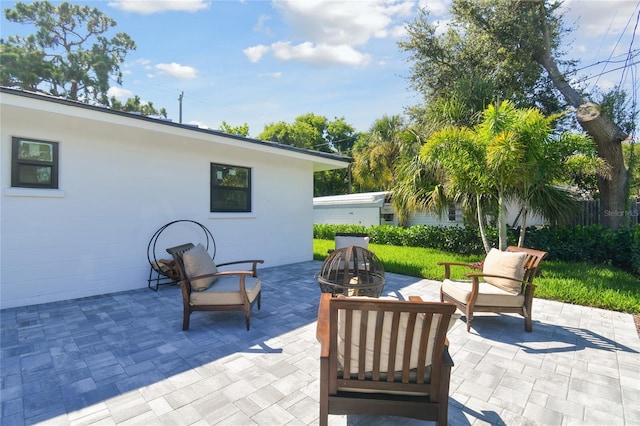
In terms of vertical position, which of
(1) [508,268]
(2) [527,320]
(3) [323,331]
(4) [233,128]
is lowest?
(2) [527,320]

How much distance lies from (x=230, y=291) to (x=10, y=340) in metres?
2.44

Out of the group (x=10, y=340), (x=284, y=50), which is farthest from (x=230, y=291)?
(x=284, y=50)

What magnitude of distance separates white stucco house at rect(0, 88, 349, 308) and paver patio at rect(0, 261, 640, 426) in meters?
0.80

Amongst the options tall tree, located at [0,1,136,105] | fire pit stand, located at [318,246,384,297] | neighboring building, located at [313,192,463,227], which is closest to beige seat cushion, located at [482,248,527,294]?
fire pit stand, located at [318,246,384,297]

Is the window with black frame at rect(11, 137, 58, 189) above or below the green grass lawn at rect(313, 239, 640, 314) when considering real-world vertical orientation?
above

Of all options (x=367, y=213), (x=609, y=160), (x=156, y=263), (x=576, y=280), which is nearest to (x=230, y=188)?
(x=156, y=263)

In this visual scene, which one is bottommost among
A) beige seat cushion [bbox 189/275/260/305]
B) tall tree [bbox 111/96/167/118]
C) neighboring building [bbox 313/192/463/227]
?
beige seat cushion [bbox 189/275/260/305]

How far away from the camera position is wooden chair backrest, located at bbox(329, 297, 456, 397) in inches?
73.2

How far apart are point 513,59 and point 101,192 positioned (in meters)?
11.9

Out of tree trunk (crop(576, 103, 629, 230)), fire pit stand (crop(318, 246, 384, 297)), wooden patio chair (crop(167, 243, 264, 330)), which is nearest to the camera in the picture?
fire pit stand (crop(318, 246, 384, 297))

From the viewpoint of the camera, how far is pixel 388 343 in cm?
194

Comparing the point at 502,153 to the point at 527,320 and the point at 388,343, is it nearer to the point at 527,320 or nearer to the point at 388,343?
the point at 527,320

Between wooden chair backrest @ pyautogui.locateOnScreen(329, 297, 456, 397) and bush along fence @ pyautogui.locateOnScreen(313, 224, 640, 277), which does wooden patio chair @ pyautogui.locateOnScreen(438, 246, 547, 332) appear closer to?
wooden chair backrest @ pyautogui.locateOnScreen(329, 297, 456, 397)

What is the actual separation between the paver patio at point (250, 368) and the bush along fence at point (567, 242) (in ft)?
12.7
